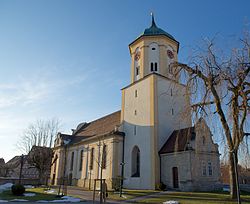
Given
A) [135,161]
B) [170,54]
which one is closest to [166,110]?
[135,161]

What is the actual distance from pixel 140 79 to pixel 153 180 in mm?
12864

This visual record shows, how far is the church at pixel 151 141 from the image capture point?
83.6 feet

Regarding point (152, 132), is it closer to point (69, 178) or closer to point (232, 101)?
point (232, 101)

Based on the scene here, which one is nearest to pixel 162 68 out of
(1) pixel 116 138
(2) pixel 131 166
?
(1) pixel 116 138

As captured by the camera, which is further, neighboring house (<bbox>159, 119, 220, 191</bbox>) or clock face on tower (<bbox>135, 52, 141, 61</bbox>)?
clock face on tower (<bbox>135, 52, 141, 61</bbox>)

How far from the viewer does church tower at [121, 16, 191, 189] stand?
28.2 meters

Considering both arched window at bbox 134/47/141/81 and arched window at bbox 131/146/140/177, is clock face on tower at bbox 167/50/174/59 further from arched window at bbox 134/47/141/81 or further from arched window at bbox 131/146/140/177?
arched window at bbox 131/146/140/177

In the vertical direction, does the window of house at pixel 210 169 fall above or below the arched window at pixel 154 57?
below

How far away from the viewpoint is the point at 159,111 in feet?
97.5

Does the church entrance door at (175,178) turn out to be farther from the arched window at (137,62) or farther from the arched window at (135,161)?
the arched window at (137,62)

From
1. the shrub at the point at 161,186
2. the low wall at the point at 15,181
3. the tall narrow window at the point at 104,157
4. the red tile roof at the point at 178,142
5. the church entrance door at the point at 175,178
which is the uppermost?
the red tile roof at the point at 178,142

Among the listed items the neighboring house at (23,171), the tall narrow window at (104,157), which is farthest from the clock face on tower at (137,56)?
the neighboring house at (23,171)

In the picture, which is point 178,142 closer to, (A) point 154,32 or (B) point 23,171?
(A) point 154,32

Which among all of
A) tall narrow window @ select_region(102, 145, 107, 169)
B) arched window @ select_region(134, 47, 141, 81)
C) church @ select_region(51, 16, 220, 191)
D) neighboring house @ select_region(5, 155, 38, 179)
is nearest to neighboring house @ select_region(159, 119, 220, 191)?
church @ select_region(51, 16, 220, 191)
